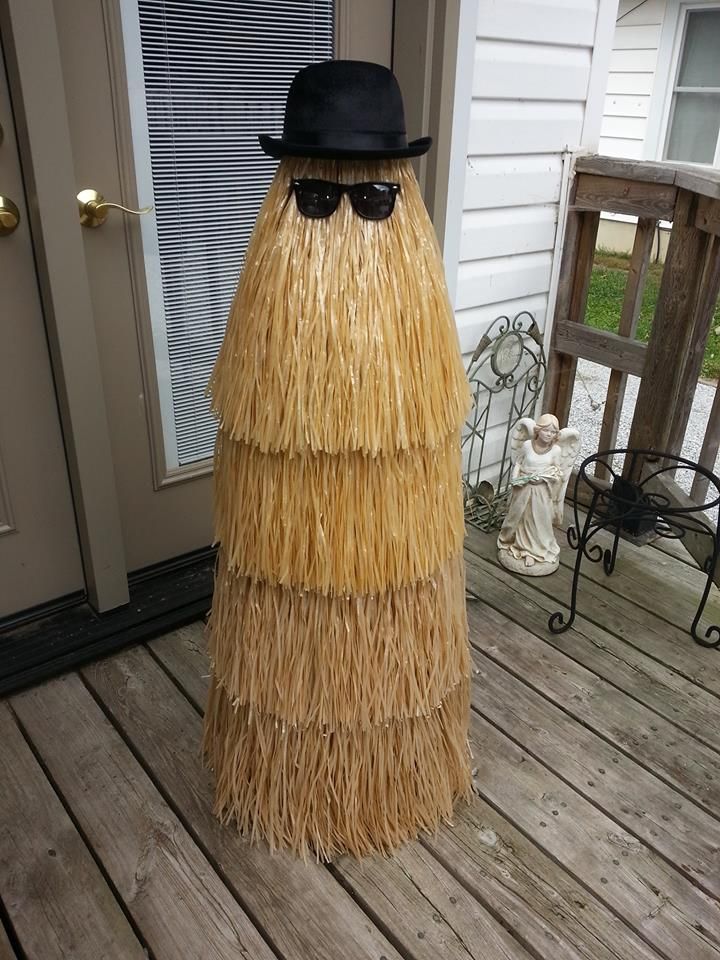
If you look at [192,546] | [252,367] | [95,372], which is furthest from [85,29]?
[192,546]

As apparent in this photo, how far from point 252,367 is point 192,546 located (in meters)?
1.29

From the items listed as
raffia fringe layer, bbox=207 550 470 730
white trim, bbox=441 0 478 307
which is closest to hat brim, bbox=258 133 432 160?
raffia fringe layer, bbox=207 550 470 730

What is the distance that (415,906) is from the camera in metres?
1.38

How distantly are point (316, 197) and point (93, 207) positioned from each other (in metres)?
0.91

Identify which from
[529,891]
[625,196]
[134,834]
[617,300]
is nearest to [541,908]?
[529,891]

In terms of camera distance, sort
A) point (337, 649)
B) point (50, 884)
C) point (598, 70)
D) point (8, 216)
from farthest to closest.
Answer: point (598, 70)
point (8, 216)
point (50, 884)
point (337, 649)

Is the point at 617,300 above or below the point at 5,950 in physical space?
above

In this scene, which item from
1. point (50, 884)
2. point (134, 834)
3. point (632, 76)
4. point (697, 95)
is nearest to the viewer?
point (50, 884)

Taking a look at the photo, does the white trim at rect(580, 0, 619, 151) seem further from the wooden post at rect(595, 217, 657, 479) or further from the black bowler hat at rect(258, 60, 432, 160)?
the black bowler hat at rect(258, 60, 432, 160)

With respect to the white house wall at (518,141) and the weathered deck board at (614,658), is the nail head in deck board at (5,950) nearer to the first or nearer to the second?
the weathered deck board at (614,658)

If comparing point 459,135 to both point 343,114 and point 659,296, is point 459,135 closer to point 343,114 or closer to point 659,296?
point 659,296

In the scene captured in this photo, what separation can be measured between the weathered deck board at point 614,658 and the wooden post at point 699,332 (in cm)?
75

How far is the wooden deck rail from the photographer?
88.7 inches

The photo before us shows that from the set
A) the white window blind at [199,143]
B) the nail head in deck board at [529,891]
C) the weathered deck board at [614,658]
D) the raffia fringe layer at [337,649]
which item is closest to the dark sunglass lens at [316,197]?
the raffia fringe layer at [337,649]
